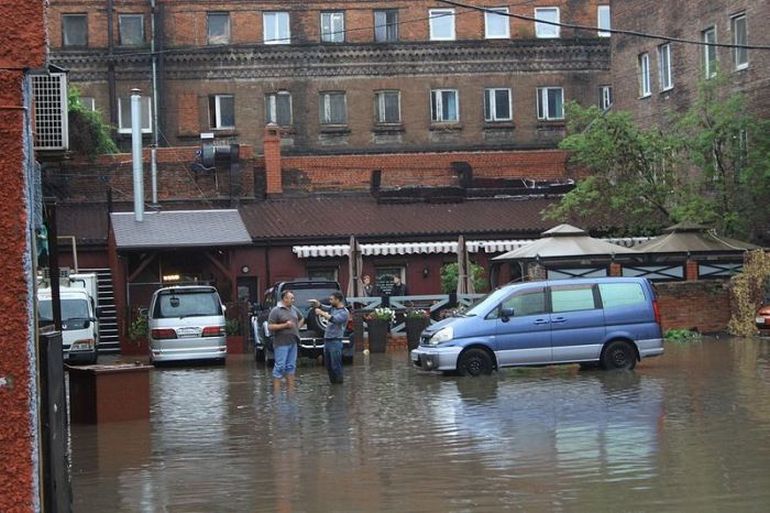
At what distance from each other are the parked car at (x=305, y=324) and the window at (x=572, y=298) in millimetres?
5275

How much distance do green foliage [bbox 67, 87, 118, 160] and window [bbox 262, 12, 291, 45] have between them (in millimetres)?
9888

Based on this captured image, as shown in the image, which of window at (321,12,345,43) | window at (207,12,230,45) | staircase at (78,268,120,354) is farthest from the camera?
window at (321,12,345,43)

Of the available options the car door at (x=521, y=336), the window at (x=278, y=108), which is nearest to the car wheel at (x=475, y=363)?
the car door at (x=521, y=336)

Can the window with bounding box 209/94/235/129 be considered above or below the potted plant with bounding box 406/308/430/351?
above

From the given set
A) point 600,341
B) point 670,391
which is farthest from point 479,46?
point 670,391

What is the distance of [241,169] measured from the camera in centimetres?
4453

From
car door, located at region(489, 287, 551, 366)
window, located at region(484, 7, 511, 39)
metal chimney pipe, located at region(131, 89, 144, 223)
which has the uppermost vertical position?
window, located at region(484, 7, 511, 39)

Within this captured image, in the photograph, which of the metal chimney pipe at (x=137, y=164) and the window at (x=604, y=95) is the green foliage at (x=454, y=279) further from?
the window at (x=604, y=95)

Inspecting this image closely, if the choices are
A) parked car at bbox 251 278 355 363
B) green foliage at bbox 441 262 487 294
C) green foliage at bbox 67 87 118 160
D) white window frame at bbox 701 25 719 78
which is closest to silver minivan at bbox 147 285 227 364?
parked car at bbox 251 278 355 363

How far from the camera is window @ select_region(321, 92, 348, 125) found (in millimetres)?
52281

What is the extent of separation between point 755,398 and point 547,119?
36903 millimetres

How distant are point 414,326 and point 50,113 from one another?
23353mm

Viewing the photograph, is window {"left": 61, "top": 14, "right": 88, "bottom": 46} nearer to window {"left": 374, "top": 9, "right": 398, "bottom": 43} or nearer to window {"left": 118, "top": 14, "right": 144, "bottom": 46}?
window {"left": 118, "top": 14, "right": 144, "bottom": 46}

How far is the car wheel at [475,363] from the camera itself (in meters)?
22.2
